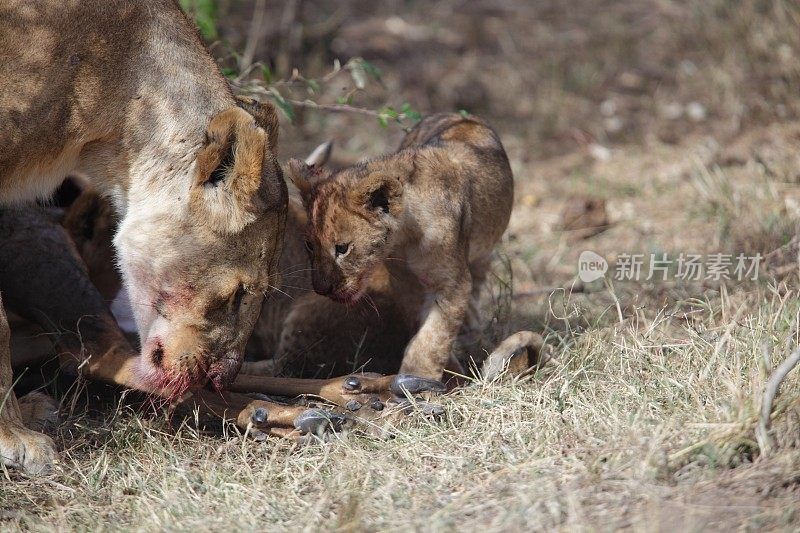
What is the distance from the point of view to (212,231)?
3.68 meters

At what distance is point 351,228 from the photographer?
158 inches

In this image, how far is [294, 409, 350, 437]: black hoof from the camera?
379 cm

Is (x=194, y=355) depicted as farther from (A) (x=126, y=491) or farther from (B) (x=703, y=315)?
(B) (x=703, y=315)

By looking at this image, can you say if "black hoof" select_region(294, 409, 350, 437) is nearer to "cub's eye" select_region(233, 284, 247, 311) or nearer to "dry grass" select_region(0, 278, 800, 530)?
"dry grass" select_region(0, 278, 800, 530)

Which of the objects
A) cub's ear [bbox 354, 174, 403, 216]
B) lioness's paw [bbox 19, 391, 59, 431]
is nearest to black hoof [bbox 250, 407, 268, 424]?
lioness's paw [bbox 19, 391, 59, 431]

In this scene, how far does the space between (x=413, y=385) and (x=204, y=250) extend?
937 millimetres

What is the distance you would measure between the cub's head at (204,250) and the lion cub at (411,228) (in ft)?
0.89

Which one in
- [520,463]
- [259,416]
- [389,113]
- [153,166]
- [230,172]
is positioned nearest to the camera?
[520,463]

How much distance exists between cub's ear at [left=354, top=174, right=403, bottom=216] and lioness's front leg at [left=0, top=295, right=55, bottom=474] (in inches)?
52.5

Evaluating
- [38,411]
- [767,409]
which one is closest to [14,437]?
[38,411]

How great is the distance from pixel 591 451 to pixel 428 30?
7.47m

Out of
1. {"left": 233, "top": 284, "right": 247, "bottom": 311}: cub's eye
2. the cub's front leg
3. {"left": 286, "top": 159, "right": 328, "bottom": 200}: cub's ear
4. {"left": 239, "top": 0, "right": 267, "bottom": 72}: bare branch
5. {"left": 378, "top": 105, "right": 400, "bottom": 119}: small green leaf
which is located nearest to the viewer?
{"left": 233, "top": 284, "right": 247, "bottom": 311}: cub's eye

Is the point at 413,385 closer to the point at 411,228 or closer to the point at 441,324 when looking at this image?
the point at 441,324

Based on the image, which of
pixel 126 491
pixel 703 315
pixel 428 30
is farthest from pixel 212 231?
pixel 428 30
